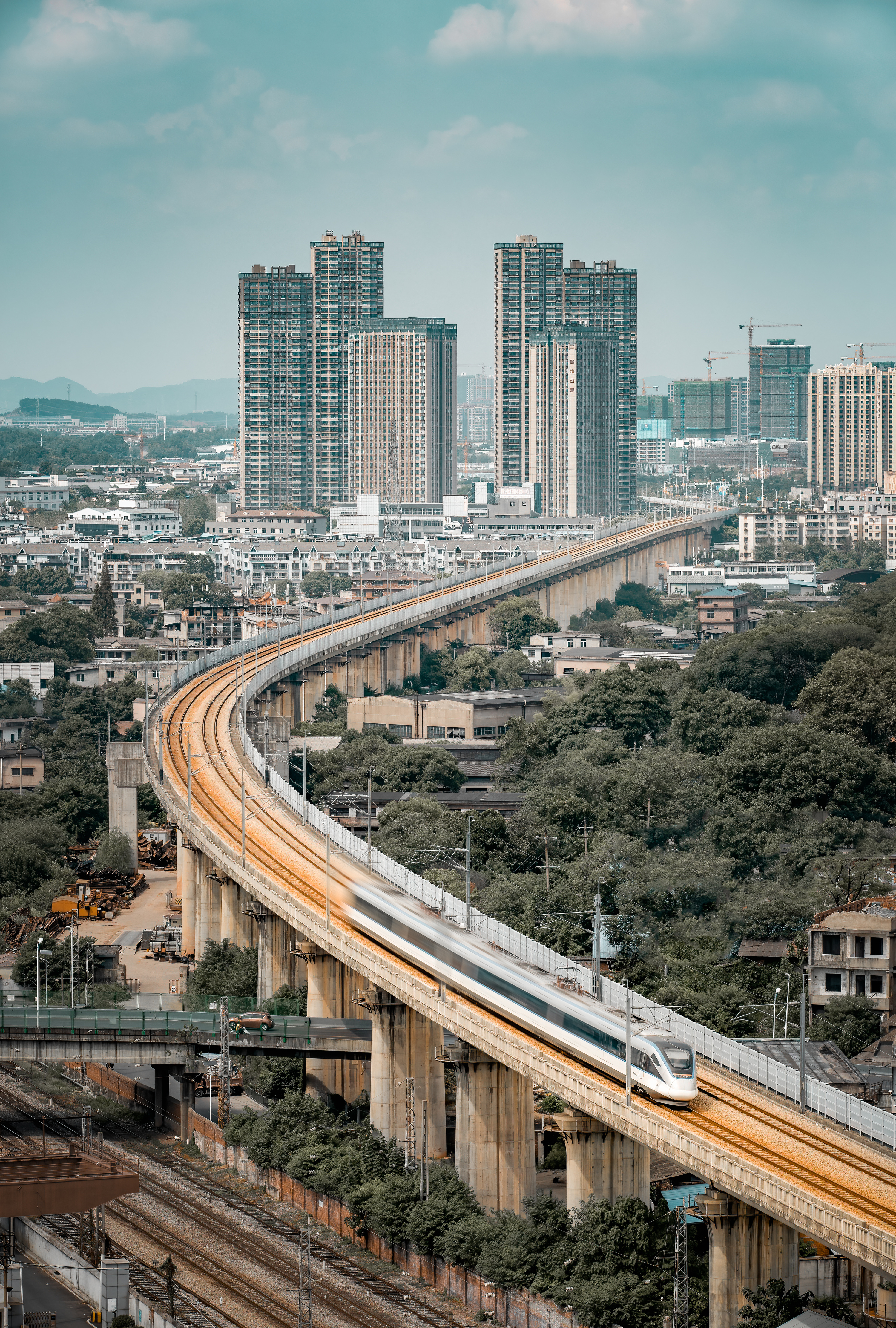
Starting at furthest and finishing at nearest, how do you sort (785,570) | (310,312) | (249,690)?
1. (310,312)
2. (785,570)
3. (249,690)

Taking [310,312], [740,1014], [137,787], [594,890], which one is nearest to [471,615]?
[137,787]

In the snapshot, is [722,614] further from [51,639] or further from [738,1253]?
[738,1253]

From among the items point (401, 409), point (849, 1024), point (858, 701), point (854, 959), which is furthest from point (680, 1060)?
point (401, 409)

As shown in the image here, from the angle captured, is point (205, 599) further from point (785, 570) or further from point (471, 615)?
point (785, 570)

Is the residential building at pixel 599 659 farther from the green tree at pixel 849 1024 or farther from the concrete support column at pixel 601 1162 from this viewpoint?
the concrete support column at pixel 601 1162

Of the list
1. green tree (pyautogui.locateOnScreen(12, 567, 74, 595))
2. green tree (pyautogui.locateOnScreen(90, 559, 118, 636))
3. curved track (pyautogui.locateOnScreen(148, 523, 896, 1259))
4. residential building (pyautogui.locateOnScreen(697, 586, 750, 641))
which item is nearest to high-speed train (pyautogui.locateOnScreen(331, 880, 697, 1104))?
curved track (pyautogui.locateOnScreen(148, 523, 896, 1259))

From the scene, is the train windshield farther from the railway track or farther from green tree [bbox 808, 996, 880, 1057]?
green tree [bbox 808, 996, 880, 1057]
